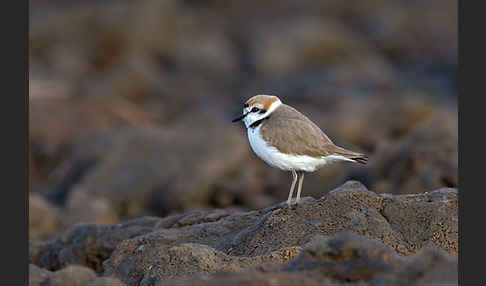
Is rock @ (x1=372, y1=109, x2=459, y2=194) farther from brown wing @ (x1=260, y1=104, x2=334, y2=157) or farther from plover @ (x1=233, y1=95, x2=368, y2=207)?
brown wing @ (x1=260, y1=104, x2=334, y2=157)

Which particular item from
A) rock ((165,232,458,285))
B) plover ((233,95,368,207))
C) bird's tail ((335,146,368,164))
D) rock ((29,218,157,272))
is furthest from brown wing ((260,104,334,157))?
rock ((165,232,458,285))

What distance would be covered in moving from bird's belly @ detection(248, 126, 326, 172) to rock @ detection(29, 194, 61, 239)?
5.15 m

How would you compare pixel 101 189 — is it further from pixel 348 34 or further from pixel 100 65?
pixel 348 34

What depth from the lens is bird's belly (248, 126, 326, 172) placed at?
8773 mm

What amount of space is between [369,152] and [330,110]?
5191mm

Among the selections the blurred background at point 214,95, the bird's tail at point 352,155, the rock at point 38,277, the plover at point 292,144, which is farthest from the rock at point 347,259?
the blurred background at point 214,95

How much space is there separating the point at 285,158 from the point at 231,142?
8087 mm

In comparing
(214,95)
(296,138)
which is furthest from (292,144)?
(214,95)

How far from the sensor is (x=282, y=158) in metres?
8.77

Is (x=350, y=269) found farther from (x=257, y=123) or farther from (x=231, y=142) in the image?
(x=231, y=142)

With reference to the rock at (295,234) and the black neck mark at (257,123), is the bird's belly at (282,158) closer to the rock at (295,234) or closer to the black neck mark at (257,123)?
the black neck mark at (257,123)

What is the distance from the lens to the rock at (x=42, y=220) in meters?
12.9

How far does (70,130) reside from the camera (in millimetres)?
21484

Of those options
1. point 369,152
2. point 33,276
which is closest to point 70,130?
A: point 369,152
